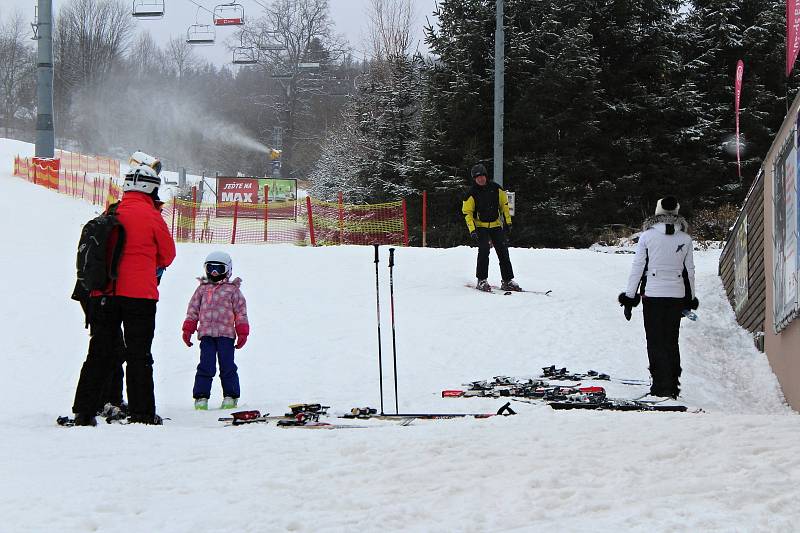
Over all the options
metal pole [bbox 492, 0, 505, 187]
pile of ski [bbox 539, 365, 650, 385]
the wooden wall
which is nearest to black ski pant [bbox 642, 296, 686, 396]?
pile of ski [bbox 539, 365, 650, 385]

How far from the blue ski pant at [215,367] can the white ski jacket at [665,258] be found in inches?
134

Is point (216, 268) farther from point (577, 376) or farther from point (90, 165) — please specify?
point (90, 165)

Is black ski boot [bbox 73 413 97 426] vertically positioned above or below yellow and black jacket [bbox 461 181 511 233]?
below

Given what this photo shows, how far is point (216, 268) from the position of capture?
772 cm

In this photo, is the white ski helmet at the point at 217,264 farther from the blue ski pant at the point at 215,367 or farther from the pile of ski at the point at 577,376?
the pile of ski at the point at 577,376

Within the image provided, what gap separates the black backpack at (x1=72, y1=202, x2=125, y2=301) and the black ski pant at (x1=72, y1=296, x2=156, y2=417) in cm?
17

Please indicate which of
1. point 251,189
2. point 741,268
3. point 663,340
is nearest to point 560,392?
point 663,340

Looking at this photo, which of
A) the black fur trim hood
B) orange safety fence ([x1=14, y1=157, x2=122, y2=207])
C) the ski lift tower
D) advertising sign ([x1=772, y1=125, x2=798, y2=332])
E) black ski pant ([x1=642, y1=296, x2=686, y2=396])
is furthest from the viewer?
orange safety fence ([x1=14, y1=157, x2=122, y2=207])

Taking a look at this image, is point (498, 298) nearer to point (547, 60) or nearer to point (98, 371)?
point (98, 371)

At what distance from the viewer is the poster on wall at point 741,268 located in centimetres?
1119

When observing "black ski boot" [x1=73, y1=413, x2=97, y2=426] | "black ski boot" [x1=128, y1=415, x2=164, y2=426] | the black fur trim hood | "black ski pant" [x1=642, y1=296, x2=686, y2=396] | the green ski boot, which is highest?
the black fur trim hood

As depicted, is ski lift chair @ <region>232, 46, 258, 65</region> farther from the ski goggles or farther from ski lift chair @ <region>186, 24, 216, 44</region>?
the ski goggles

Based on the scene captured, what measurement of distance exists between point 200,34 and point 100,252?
3567 cm

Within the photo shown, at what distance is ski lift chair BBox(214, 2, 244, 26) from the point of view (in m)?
36.6
